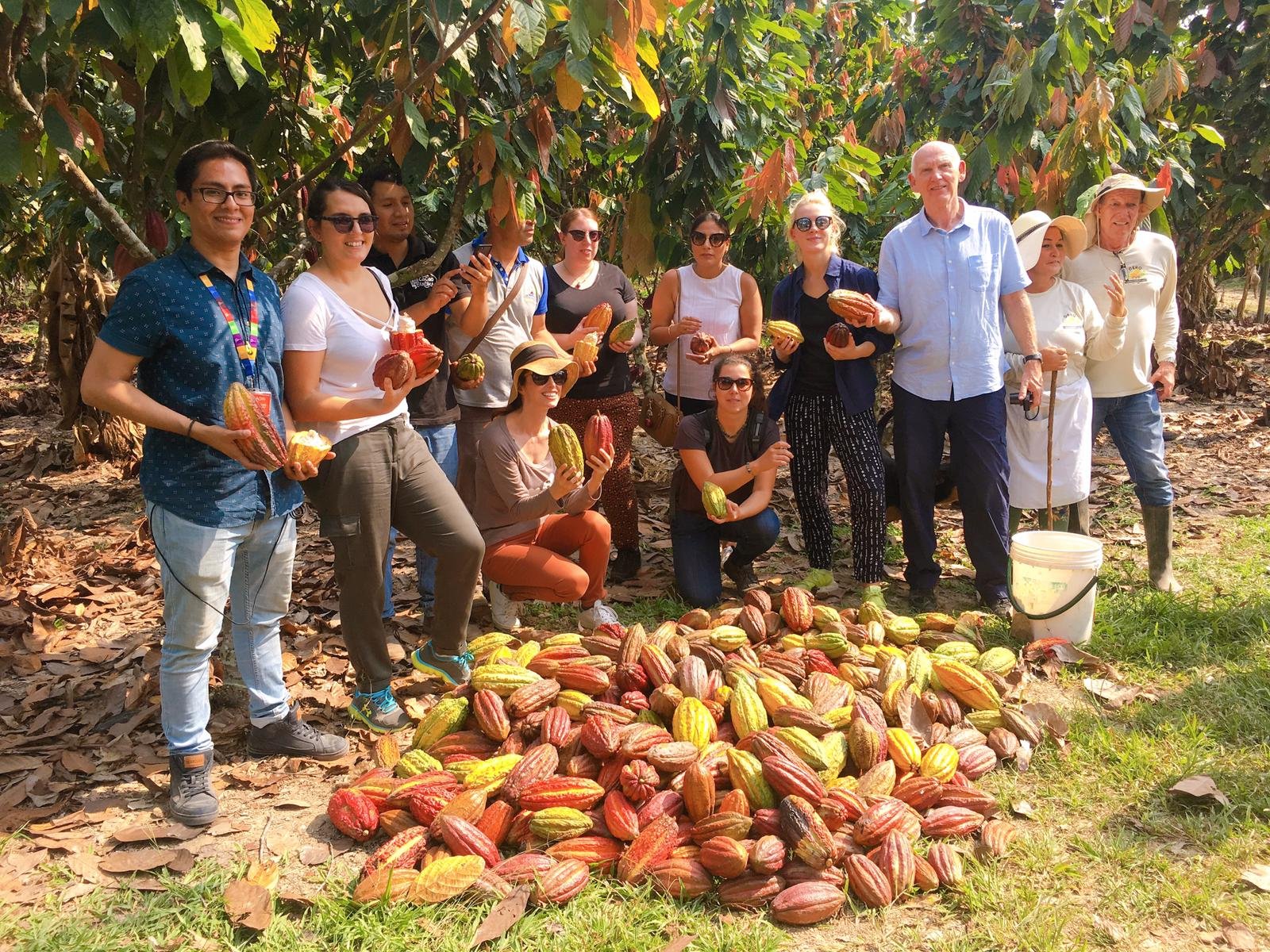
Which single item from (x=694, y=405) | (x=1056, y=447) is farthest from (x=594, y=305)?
(x=1056, y=447)

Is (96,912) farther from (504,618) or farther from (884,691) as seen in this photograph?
(884,691)

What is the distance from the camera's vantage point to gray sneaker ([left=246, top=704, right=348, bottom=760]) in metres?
3.31

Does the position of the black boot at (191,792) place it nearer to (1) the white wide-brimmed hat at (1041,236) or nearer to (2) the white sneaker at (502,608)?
(2) the white sneaker at (502,608)

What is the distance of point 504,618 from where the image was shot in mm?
4332

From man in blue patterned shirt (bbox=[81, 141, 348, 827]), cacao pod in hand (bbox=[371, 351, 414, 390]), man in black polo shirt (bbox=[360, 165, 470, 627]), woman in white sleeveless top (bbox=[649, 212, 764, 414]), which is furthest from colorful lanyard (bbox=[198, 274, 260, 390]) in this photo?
woman in white sleeveless top (bbox=[649, 212, 764, 414])

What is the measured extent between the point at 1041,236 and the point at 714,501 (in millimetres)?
2012

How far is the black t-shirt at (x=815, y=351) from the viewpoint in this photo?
15.3 ft

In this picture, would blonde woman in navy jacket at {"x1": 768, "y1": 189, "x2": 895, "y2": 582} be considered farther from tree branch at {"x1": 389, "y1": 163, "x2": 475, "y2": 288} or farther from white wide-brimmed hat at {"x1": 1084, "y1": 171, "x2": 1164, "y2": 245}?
tree branch at {"x1": 389, "y1": 163, "x2": 475, "y2": 288}

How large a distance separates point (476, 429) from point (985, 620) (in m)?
2.55

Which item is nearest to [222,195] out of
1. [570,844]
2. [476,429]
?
[476,429]

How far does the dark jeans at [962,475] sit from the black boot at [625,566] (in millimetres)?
1437

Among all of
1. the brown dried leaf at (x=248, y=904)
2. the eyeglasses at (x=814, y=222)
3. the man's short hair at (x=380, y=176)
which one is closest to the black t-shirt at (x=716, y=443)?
the eyeglasses at (x=814, y=222)

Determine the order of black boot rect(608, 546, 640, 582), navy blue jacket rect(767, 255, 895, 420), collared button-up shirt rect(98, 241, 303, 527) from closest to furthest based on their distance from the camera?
collared button-up shirt rect(98, 241, 303, 527), navy blue jacket rect(767, 255, 895, 420), black boot rect(608, 546, 640, 582)

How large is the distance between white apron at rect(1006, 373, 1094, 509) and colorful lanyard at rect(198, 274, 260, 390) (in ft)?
11.2
